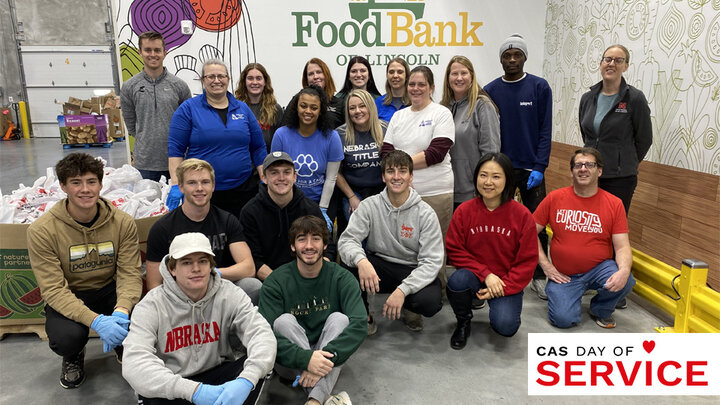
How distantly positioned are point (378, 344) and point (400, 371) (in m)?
0.31

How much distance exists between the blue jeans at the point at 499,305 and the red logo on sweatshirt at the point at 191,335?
138 cm

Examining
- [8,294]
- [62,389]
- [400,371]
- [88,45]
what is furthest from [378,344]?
[88,45]

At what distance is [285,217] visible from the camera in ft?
8.68

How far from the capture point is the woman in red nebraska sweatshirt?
2.66m

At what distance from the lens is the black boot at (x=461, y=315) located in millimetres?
2670

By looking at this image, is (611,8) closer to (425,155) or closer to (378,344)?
(425,155)

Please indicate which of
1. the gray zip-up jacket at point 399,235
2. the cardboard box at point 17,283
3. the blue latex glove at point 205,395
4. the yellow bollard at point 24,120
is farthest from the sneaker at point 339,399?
the yellow bollard at point 24,120

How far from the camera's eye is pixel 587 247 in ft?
9.58

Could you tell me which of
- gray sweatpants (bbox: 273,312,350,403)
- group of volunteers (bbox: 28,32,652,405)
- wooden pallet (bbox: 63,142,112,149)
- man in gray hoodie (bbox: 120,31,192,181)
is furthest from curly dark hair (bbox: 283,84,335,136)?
wooden pallet (bbox: 63,142,112,149)

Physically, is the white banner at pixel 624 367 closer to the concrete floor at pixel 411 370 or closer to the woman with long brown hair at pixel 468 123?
the concrete floor at pixel 411 370

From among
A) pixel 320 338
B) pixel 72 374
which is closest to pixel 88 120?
pixel 72 374

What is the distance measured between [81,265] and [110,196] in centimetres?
74

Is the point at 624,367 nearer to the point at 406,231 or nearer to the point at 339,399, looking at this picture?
the point at 406,231

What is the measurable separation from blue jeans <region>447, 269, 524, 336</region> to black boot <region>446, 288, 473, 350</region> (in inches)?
1.4
